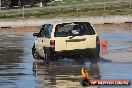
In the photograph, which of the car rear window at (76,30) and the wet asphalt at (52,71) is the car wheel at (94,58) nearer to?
the wet asphalt at (52,71)

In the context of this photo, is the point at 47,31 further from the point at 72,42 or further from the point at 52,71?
the point at 52,71

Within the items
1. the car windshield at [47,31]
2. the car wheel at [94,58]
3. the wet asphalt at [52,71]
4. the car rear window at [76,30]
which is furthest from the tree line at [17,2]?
the car rear window at [76,30]

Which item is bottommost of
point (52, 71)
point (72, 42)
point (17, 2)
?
point (17, 2)

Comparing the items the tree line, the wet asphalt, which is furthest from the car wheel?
the tree line

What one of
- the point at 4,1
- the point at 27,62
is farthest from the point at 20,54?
the point at 4,1

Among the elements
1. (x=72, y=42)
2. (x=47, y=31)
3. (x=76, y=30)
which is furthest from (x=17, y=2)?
(x=72, y=42)

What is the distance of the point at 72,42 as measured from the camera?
73.7ft

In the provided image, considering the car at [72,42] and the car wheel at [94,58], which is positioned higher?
the car at [72,42]

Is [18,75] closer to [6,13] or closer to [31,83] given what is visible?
[31,83]

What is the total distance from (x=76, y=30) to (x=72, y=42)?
0.56 metres

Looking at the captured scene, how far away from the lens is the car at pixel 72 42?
2238 centimetres

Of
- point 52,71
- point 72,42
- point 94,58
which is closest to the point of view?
point 52,71

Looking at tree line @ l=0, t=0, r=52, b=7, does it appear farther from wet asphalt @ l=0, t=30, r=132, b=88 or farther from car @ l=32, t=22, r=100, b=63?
car @ l=32, t=22, r=100, b=63

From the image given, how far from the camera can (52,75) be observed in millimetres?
19141
